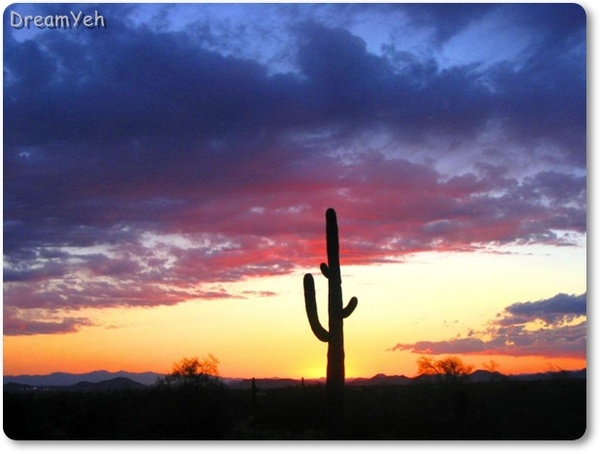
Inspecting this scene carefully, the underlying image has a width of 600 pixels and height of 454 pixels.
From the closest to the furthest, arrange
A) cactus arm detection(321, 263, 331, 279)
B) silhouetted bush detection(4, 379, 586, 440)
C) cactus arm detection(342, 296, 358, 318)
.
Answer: silhouetted bush detection(4, 379, 586, 440), cactus arm detection(342, 296, 358, 318), cactus arm detection(321, 263, 331, 279)

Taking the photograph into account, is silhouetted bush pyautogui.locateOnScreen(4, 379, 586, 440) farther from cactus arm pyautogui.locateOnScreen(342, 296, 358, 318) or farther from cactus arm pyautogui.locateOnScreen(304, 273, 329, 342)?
cactus arm pyautogui.locateOnScreen(342, 296, 358, 318)

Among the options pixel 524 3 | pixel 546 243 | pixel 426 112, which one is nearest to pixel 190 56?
pixel 426 112

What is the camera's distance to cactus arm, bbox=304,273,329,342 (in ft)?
55.6

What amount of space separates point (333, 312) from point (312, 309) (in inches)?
15.7

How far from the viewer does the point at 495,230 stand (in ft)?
55.5

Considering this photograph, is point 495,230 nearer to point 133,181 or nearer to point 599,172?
point 599,172

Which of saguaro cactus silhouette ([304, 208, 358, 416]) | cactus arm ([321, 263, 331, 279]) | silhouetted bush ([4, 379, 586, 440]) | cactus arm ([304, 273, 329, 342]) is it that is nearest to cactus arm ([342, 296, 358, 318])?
saguaro cactus silhouette ([304, 208, 358, 416])

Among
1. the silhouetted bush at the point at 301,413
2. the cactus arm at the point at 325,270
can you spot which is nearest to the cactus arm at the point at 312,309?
the cactus arm at the point at 325,270

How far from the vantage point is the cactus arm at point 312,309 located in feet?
55.6

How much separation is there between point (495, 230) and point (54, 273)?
7.47m

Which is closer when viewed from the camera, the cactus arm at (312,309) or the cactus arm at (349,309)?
the cactus arm at (312,309)

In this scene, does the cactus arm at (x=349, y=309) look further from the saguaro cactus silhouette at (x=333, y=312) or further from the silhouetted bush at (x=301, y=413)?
the silhouetted bush at (x=301, y=413)

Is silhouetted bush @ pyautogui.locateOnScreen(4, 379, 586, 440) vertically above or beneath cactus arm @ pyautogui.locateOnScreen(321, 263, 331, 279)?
beneath

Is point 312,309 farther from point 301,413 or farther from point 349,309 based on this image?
point 301,413
